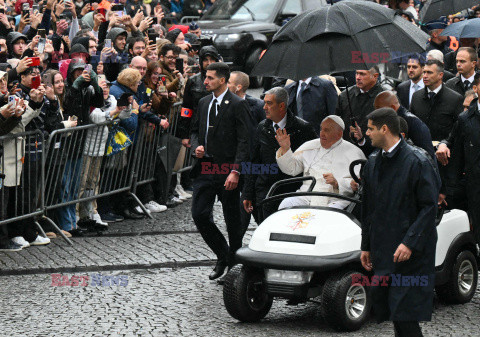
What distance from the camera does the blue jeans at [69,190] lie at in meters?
12.5

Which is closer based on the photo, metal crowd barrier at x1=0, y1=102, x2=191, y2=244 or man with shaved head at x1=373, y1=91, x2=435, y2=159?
man with shaved head at x1=373, y1=91, x2=435, y2=159

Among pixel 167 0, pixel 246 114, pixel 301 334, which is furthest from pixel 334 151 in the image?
pixel 167 0

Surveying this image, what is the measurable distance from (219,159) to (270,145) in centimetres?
62

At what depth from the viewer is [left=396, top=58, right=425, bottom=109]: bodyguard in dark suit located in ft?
43.8

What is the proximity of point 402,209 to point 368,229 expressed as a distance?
13.5 inches

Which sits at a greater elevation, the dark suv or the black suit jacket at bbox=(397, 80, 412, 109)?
the black suit jacket at bbox=(397, 80, 412, 109)

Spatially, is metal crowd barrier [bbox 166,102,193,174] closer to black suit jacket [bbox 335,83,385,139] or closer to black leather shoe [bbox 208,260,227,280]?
black suit jacket [bbox 335,83,385,139]

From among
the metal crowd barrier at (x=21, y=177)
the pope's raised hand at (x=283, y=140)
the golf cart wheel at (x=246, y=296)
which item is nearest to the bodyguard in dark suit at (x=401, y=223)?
the golf cart wheel at (x=246, y=296)

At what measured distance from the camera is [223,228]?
42.9ft

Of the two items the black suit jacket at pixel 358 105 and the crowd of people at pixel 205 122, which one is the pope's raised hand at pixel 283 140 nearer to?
the crowd of people at pixel 205 122

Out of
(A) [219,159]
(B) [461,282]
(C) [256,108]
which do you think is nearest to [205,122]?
(A) [219,159]

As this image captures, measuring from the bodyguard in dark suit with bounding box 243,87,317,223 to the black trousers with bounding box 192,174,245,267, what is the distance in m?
0.28

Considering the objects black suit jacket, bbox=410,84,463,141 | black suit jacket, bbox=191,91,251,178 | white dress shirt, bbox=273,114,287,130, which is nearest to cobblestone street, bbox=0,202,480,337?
black suit jacket, bbox=191,91,251,178

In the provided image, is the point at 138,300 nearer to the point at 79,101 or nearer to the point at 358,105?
the point at 358,105
